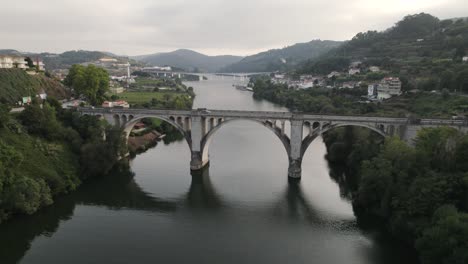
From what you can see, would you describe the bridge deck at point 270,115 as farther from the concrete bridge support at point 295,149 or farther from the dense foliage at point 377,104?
the dense foliage at point 377,104

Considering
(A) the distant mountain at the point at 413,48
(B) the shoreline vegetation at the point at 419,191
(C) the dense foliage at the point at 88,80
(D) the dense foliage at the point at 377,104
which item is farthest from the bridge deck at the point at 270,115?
(A) the distant mountain at the point at 413,48

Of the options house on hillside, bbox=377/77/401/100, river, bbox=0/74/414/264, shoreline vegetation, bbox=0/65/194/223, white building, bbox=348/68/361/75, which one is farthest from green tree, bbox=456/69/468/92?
shoreline vegetation, bbox=0/65/194/223

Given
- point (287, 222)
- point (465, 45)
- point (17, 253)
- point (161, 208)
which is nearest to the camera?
point (17, 253)

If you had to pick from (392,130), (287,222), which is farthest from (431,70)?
(287,222)

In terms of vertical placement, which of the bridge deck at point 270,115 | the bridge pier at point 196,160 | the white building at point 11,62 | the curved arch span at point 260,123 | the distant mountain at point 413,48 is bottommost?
the bridge pier at point 196,160

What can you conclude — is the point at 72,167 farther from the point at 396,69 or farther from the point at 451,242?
the point at 396,69

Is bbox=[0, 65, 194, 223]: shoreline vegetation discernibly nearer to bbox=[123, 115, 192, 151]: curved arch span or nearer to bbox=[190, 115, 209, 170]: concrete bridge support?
bbox=[123, 115, 192, 151]: curved arch span
